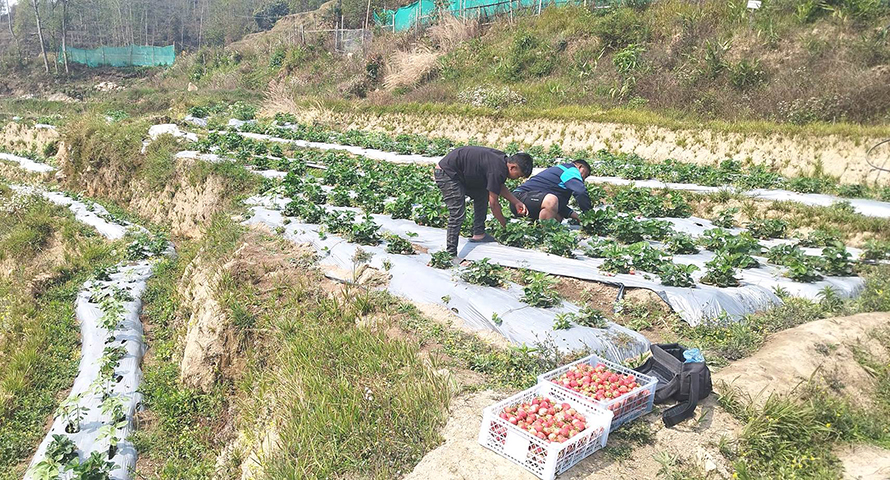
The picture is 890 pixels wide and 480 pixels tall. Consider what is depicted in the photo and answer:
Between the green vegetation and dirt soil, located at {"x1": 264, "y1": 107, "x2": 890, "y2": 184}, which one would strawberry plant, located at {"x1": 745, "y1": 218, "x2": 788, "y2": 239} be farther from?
the green vegetation

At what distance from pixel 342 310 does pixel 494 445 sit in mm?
2593

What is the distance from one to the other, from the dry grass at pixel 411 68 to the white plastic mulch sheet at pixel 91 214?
12.9 m

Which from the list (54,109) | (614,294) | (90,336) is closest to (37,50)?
(54,109)

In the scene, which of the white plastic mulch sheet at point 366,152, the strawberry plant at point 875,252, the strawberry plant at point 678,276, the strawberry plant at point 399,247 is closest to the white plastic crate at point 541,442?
the strawberry plant at point 678,276

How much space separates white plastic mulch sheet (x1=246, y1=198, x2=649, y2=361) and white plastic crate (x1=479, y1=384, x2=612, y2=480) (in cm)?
107

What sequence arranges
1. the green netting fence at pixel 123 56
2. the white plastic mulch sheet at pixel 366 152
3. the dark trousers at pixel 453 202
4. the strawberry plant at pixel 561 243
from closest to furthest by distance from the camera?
the dark trousers at pixel 453 202
the strawberry plant at pixel 561 243
the white plastic mulch sheet at pixel 366 152
the green netting fence at pixel 123 56

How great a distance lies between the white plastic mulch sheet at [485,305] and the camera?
15.3ft

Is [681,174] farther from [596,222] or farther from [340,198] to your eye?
[340,198]

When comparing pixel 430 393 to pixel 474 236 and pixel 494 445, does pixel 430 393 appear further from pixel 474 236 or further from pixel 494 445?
pixel 474 236

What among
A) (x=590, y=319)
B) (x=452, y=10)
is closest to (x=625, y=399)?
(x=590, y=319)

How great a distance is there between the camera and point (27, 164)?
682 inches

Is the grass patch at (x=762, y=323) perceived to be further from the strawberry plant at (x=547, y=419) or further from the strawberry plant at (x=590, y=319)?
the strawberry plant at (x=547, y=419)

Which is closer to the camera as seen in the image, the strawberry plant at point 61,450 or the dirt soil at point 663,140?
the strawberry plant at point 61,450

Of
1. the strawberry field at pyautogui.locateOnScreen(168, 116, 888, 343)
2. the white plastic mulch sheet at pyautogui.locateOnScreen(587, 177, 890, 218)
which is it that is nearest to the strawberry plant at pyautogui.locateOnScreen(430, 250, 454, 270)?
the strawberry field at pyautogui.locateOnScreen(168, 116, 888, 343)
